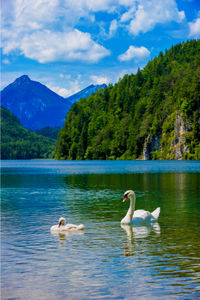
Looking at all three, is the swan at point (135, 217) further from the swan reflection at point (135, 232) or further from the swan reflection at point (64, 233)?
the swan reflection at point (64, 233)

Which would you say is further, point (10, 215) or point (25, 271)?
point (10, 215)

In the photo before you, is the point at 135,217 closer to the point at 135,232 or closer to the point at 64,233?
the point at 135,232

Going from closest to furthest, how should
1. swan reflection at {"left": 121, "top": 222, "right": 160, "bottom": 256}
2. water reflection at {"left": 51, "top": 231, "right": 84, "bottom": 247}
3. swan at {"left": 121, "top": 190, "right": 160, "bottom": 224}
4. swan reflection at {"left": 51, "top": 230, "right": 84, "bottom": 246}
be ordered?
swan reflection at {"left": 121, "top": 222, "right": 160, "bottom": 256} → water reflection at {"left": 51, "top": 231, "right": 84, "bottom": 247} → swan reflection at {"left": 51, "top": 230, "right": 84, "bottom": 246} → swan at {"left": 121, "top": 190, "right": 160, "bottom": 224}

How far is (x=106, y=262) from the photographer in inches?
610

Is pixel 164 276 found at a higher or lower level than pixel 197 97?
lower

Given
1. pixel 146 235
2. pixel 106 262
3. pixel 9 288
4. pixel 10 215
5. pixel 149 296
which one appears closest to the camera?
pixel 149 296

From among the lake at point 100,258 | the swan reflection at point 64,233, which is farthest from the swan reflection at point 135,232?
the swan reflection at point 64,233

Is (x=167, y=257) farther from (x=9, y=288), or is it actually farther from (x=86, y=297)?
(x=9, y=288)

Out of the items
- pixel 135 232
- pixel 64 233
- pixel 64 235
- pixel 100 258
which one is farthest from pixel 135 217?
pixel 100 258

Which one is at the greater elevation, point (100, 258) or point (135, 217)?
point (135, 217)

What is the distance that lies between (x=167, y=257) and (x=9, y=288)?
20.8ft

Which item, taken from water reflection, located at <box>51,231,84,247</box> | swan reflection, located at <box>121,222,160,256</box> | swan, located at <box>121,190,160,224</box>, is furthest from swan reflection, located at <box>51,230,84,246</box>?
swan, located at <box>121,190,160,224</box>

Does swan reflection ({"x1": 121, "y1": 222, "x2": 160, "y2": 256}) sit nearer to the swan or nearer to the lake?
the lake

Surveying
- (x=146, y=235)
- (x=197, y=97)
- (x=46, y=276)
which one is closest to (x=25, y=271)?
Answer: (x=46, y=276)
